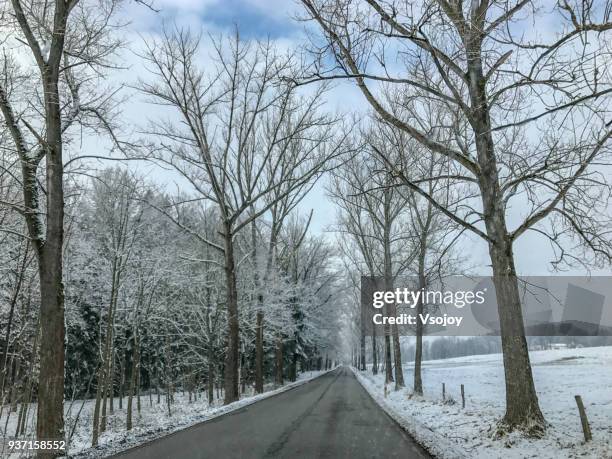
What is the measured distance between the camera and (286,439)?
919 cm

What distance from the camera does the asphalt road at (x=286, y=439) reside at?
7629mm

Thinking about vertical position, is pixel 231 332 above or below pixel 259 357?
above

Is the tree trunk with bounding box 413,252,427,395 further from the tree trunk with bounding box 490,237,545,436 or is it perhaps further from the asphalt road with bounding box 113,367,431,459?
the tree trunk with bounding box 490,237,545,436

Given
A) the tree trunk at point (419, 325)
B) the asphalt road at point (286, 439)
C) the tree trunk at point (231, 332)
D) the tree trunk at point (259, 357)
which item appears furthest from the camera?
the tree trunk at point (259, 357)

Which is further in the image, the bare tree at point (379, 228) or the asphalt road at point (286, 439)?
the bare tree at point (379, 228)

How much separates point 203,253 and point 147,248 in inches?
361

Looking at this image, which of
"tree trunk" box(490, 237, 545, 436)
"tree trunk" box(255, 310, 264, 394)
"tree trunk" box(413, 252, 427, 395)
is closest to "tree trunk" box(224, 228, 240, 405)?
"tree trunk" box(255, 310, 264, 394)

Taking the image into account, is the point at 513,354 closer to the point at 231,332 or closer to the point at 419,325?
the point at 419,325

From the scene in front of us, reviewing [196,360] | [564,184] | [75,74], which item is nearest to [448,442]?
[564,184]

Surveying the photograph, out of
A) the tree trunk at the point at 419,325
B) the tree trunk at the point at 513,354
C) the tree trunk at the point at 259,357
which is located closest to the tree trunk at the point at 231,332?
the tree trunk at the point at 259,357

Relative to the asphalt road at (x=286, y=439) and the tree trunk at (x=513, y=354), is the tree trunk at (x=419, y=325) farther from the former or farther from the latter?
the tree trunk at (x=513, y=354)

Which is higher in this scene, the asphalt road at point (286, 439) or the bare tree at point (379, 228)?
the bare tree at point (379, 228)

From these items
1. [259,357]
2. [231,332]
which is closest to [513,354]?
[231,332]

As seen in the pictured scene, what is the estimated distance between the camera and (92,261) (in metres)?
19.7
